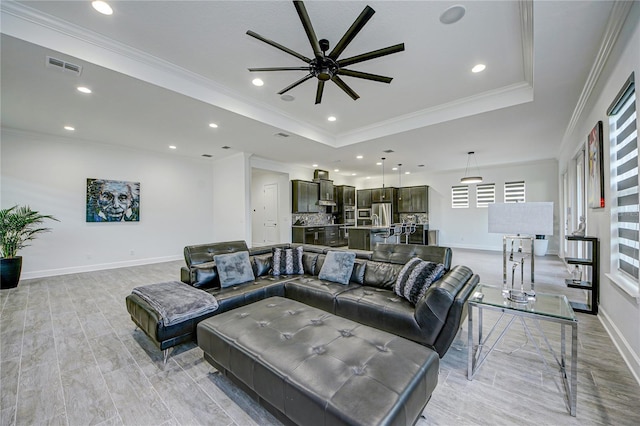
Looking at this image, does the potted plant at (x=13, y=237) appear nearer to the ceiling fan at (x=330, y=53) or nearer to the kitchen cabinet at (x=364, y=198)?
the ceiling fan at (x=330, y=53)

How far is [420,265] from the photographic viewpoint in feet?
8.51

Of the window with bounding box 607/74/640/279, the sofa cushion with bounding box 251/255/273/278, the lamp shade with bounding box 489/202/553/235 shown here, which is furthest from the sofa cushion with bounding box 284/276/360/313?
the window with bounding box 607/74/640/279

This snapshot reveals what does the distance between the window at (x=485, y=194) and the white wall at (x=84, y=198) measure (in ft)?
30.1

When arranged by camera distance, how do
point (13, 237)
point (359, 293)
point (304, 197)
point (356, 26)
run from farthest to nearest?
point (304, 197) → point (13, 237) → point (359, 293) → point (356, 26)

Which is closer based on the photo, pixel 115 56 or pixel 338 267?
pixel 115 56

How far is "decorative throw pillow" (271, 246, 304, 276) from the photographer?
371 cm

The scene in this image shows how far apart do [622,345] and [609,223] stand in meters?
1.19

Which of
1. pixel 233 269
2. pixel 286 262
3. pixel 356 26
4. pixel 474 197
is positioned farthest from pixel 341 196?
pixel 356 26

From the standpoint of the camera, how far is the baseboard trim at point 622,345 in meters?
2.02

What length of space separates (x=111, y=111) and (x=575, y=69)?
6304 millimetres

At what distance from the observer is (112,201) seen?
6.08 m

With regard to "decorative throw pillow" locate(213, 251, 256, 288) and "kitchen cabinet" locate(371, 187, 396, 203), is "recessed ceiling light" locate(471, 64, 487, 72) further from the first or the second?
"kitchen cabinet" locate(371, 187, 396, 203)

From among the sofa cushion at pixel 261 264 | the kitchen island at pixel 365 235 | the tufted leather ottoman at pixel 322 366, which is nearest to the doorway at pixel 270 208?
the kitchen island at pixel 365 235

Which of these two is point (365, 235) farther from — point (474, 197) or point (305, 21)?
point (305, 21)
